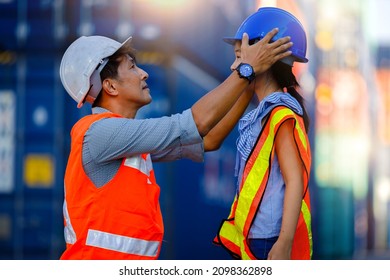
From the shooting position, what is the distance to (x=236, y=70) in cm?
276

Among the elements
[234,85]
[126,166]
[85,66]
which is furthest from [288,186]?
[85,66]

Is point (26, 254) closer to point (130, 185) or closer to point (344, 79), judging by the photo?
point (130, 185)

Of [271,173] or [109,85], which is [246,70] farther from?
[109,85]

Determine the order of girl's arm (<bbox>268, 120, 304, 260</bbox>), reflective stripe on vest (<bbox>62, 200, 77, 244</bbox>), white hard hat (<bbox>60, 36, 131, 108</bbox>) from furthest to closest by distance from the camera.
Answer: white hard hat (<bbox>60, 36, 131, 108</bbox>)
reflective stripe on vest (<bbox>62, 200, 77, 244</bbox>)
girl's arm (<bbox>268, 120, 304, 260</bbox>)

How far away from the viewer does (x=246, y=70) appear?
2.73 metres

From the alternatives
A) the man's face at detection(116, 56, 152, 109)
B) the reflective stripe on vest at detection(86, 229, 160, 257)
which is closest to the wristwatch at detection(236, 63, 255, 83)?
the man's face at detection(116, 56, 152, 109)

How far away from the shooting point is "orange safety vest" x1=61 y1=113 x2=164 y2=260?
9.12 feet

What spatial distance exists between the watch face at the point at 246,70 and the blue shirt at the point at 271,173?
176 millimetres

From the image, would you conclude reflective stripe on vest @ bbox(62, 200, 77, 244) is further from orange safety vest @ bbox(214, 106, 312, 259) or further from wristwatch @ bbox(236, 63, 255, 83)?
wristwatch @ bbox(236, 63, 255, 83)

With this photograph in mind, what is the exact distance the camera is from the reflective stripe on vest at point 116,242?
2.78 metres

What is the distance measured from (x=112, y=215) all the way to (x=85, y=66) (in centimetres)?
51

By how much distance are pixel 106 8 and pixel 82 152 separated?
3057 mm

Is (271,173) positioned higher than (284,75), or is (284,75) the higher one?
(284,75)

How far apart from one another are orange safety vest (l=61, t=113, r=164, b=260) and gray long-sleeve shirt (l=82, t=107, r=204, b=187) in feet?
0.08
